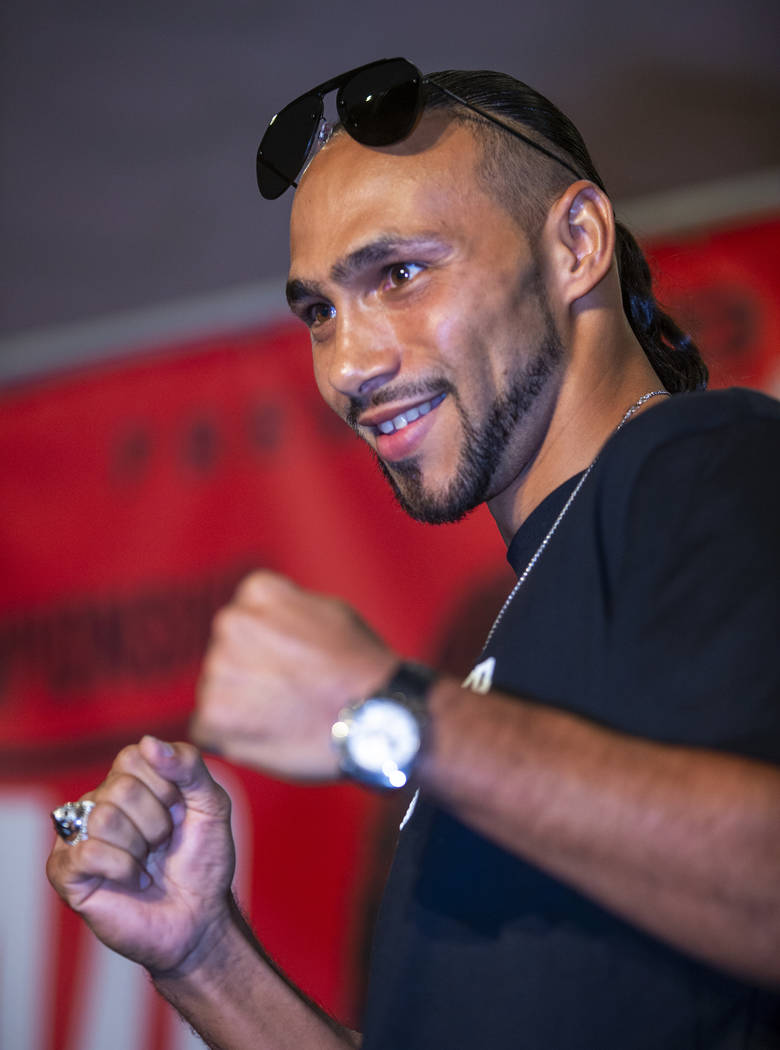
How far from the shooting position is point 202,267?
2449 mm

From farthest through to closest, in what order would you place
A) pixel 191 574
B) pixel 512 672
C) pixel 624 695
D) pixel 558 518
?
pixel 191 574
pixel 558 518
pixel 512 672
pixel 624 695

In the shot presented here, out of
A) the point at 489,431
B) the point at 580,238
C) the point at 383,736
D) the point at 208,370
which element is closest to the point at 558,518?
the point at 489,431

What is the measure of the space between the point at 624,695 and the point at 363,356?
0.49m

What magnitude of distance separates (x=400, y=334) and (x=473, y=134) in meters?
0.25

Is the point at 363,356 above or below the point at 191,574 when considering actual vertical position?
above

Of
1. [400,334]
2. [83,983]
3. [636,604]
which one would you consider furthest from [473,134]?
[83,983]

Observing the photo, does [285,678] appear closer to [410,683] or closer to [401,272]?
[410,683]

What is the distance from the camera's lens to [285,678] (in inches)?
23.6

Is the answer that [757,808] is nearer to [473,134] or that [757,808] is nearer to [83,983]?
[473,134]

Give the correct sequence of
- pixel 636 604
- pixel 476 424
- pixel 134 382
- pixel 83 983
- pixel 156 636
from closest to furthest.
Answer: pixel 636 604
pixel 476 424
pixel 83 983
pixel 156 636
pixel 134 382

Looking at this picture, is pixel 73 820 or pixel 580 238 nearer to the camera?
pixel 73 820

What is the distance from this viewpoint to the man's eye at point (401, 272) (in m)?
1.03

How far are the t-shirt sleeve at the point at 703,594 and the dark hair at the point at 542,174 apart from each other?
1.56ft

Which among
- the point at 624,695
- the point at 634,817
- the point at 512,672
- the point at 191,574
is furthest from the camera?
the point at 191,574
